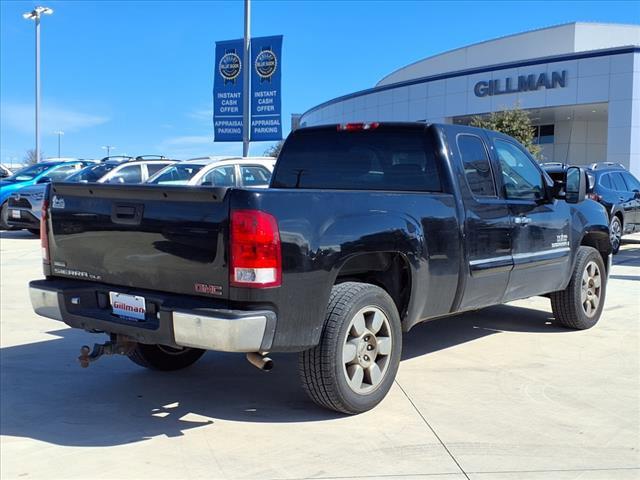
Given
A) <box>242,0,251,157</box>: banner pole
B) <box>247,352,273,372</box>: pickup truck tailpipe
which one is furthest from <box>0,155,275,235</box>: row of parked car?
<box>247,352,273,372</box>: pickup truck tailpipe

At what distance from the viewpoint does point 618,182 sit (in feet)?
46.4

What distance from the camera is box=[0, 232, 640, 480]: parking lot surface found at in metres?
3.58

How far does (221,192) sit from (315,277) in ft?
2.46

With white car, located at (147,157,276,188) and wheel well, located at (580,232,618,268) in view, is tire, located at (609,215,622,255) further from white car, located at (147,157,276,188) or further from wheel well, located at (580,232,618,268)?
white car, located at (147,157,276,188)

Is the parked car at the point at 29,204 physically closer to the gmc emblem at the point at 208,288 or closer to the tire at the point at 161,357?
the tire at the point at 161,357

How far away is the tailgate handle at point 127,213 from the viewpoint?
3.97m

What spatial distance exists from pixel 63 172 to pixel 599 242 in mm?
14820

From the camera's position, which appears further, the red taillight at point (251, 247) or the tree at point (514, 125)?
the tree at point (514, 125)

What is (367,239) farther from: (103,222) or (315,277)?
(103,222)

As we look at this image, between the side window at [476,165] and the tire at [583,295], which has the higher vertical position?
the side window at [476,165]

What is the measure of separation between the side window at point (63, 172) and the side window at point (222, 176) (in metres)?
7.89

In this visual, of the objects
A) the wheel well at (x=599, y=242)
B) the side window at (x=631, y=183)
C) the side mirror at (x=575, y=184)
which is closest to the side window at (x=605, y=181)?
the side window at (x=631, y=183)

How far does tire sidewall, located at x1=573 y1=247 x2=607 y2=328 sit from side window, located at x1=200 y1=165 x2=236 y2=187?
6.44 m

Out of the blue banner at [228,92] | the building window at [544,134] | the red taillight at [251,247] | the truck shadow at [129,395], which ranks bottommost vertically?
the truck shadow at [129,395]
